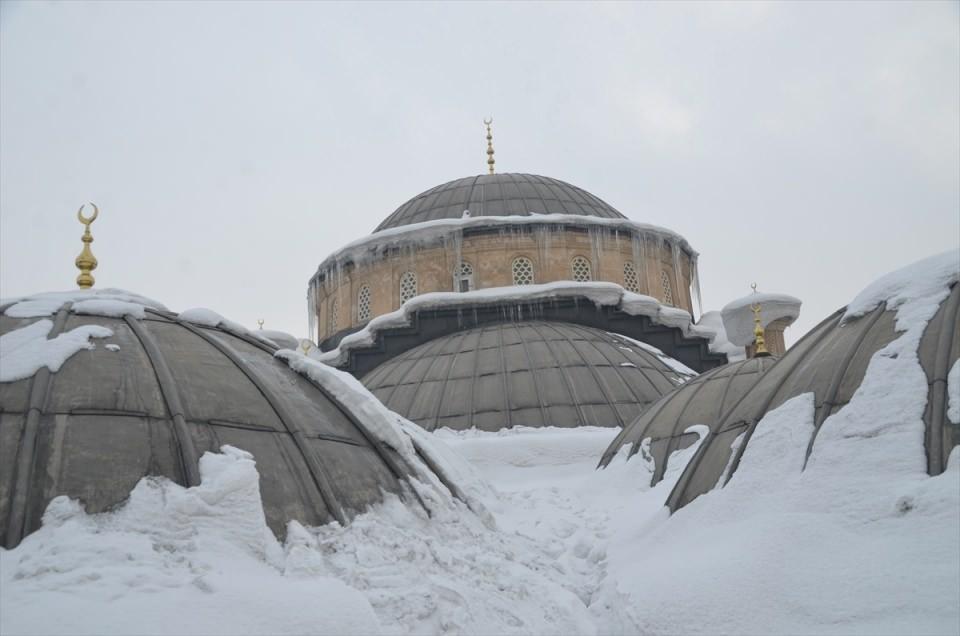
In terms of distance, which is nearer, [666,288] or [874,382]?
[874,382]

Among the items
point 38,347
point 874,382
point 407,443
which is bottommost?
point 407,443

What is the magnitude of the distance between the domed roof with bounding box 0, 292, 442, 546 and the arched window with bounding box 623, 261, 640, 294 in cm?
1193

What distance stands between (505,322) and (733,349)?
4.21 metres

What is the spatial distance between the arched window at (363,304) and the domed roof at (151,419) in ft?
36.3

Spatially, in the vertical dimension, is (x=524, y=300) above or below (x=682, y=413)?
above

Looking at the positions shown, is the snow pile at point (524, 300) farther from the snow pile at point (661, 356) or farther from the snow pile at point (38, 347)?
the snow pile at point (38, 347)


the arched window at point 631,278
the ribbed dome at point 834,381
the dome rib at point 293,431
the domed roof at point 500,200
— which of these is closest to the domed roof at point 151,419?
the dome rib at point 293,431

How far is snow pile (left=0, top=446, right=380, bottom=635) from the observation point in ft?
19.7

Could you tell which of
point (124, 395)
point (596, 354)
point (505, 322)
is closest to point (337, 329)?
point (505, 322)

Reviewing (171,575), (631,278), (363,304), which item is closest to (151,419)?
(171,575)

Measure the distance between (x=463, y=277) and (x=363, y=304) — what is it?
7.35 ft

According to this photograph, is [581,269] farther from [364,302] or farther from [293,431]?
[293,431]

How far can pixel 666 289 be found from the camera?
71.2 ft

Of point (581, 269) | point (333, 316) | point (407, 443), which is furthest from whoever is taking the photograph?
point (333, 316)
